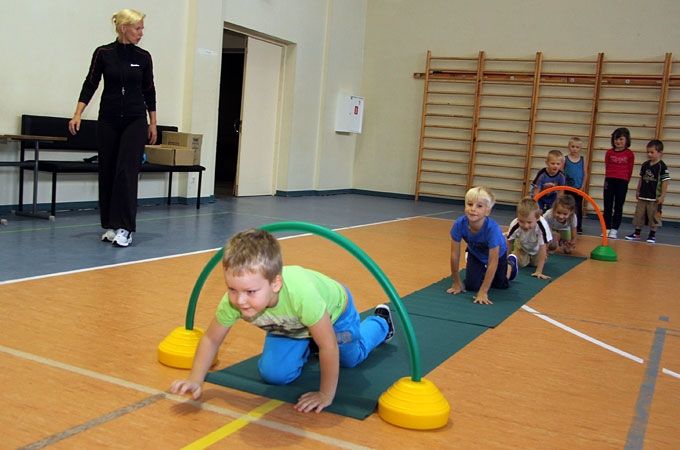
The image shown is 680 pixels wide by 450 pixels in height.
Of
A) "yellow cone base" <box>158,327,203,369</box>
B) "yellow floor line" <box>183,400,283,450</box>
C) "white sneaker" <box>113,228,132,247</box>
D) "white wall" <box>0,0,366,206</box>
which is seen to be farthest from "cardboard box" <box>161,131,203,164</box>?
"yellow floor line" <box>183,400,283,450</box>

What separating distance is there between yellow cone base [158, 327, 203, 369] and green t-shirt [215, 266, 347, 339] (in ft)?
1.52

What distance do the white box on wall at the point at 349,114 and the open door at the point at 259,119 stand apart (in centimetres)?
173

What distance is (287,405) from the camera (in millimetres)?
2568

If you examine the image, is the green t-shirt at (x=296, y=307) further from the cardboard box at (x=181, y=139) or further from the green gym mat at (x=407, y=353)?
the cardboard box at (x=181, y=139)

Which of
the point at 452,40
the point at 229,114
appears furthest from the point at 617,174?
the point at 229,114

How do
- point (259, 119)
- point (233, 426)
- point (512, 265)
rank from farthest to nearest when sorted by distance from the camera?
point (259, 119)
point (512, 265)
point (233, 426)

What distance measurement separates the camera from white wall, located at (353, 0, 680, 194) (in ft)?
38.9

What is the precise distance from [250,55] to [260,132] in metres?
1.30

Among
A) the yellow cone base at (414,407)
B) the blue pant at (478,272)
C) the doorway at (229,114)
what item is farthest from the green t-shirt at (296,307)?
the doorway at (229,114)

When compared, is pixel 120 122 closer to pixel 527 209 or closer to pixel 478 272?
pixel 478 272

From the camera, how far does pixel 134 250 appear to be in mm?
5582

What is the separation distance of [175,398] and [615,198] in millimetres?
8384

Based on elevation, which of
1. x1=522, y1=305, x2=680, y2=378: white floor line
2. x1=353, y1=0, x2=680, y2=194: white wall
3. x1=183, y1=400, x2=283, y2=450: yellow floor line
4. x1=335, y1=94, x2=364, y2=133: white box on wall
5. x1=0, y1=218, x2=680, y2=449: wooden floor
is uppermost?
x1=353, y1=0, x2=680, y2=194: white wall

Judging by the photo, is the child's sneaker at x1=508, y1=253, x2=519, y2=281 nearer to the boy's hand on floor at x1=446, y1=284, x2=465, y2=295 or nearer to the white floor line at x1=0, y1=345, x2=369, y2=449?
the boy's hand on floor at x1=446, y1=284, x2=465, y2=295
